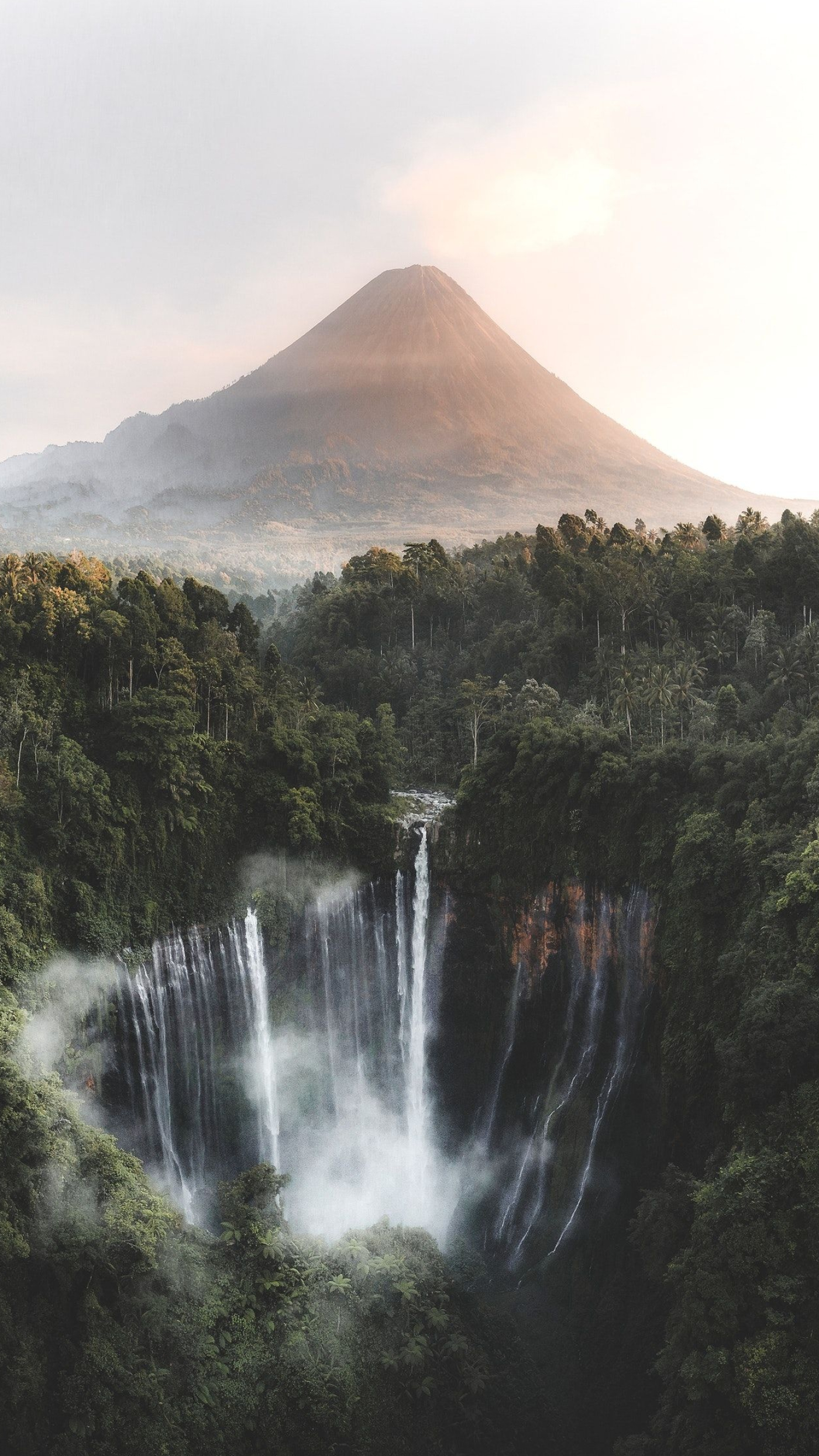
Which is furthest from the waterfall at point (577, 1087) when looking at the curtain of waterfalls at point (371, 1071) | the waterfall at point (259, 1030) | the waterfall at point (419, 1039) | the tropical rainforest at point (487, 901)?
the waterfall at point (259, 1030)

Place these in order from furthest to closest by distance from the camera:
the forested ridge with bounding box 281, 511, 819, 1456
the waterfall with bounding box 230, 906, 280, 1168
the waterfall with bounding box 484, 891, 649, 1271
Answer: the waterfall with bounding box 230, 906, 280, 1168
the waterfall with bounding box 484, 891, 649, 1271
the forested ridge with bounding box 281, 511, 819, 1456

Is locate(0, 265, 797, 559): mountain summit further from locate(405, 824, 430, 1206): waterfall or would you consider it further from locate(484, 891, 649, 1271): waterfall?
locate(484, 891, 649, 1271): waterfall

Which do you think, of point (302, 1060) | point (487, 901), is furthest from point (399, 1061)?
point (487, 901)

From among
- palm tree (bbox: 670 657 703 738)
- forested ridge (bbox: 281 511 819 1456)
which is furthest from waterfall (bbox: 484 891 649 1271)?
palm tree (bbox: 670 657 703 738)

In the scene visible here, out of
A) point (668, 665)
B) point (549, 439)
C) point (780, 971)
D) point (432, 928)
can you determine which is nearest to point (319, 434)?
point (549, 439)

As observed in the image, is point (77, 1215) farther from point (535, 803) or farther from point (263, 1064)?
point (535, 803)
